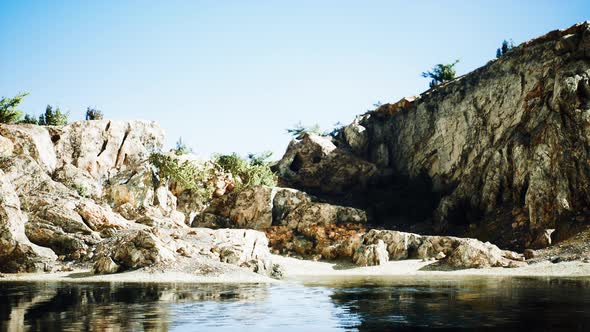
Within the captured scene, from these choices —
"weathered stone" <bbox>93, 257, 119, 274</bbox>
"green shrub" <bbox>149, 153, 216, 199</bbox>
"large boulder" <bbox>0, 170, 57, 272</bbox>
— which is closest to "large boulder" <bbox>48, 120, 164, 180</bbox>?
"green shrub" <bbox>149, 153, 216, 199</bbox>

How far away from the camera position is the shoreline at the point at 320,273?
31.3m

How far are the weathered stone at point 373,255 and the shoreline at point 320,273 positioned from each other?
0.66 metres

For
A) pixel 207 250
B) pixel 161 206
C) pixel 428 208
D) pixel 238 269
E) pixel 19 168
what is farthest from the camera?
pixel 428 208

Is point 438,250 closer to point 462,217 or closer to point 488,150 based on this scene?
point 462,217

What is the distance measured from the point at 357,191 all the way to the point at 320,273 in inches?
851

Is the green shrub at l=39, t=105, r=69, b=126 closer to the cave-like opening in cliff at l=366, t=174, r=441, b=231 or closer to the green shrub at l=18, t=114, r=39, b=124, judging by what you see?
the green shrub at l=18, t=114, r=39, b=124

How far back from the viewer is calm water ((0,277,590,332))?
14.0 meters

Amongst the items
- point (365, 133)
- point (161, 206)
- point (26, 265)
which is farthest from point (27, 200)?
point (365, 133)

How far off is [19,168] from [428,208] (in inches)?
1567

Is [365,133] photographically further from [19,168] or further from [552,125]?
[19,168]

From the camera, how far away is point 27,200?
129ft

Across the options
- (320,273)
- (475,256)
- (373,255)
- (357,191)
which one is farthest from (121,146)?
(475,256)

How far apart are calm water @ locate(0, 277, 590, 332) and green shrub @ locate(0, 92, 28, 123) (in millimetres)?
31008

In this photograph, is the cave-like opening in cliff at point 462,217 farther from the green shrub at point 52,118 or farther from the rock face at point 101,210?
the green shrub at point 52,118
